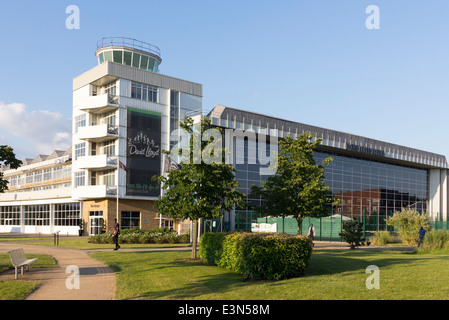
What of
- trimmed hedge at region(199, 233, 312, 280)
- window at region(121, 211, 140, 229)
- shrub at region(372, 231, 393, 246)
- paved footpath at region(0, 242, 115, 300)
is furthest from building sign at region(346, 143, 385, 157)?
trimmed hedge at region(199, 233, 312, 280)

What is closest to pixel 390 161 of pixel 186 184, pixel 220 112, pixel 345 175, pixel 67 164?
pixel 345 175

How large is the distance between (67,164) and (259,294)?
185 feet

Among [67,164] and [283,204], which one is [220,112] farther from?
[67,164]

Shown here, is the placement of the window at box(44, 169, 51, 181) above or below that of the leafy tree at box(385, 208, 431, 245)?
above

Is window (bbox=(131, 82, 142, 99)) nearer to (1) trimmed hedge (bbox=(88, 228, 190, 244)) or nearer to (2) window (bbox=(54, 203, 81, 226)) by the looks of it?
(2) window (bbox=(54, 203, 81, 226))

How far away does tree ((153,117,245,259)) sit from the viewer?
17.6 meters

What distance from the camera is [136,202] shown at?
148 feet

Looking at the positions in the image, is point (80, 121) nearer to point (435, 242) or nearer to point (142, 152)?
point (142, 152)

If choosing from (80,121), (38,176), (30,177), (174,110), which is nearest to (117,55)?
(174,110)

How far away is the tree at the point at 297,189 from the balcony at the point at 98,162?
22.8 meters

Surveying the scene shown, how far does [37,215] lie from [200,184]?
164ft

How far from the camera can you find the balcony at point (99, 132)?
44.0 m

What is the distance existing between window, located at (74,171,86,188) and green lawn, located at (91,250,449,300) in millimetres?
35473

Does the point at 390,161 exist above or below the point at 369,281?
above
